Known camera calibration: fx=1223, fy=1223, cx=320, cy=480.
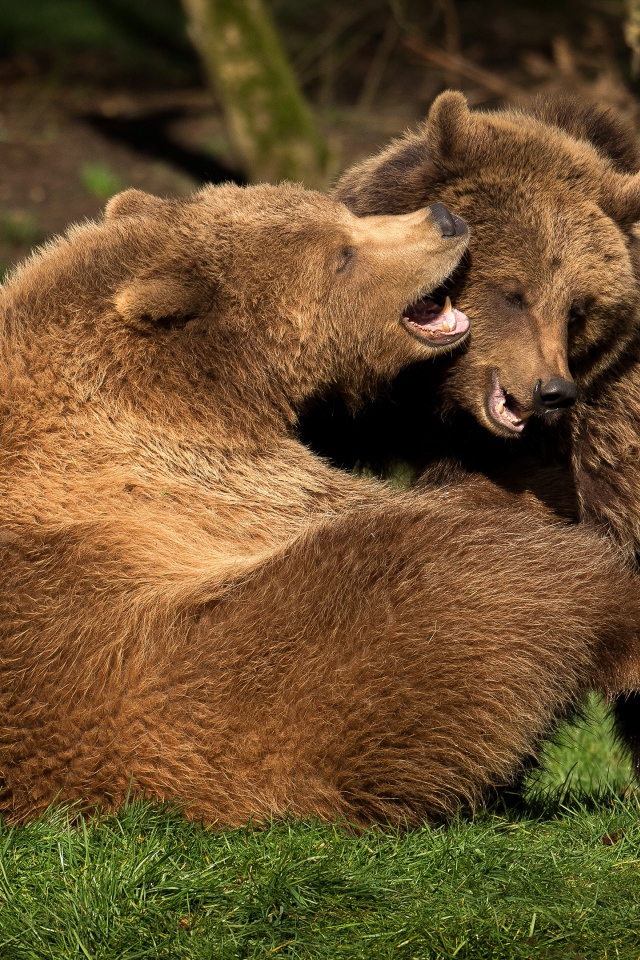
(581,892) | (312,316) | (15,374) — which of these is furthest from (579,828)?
(15,374)

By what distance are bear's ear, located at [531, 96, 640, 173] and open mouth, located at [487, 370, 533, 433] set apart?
1411mm

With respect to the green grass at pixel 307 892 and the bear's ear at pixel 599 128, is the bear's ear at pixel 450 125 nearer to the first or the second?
the bear's ear at pixel 599 128

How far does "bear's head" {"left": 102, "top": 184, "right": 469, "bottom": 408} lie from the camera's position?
475 cm

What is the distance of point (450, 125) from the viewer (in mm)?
5082

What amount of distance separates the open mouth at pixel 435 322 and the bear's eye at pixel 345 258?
306mm

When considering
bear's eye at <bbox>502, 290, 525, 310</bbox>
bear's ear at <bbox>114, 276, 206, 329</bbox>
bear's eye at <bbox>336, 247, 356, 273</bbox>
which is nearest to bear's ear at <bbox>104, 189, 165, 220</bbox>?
bear's ear at <bbox>114, 276, 206, 329</bbox>

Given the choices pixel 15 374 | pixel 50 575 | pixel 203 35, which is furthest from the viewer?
pixel 203 35

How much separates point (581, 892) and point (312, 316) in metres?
2.48

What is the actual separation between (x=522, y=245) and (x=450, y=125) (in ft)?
1.93

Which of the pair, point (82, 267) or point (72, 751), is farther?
point (82, 267)

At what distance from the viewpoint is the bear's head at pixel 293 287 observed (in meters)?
4.75

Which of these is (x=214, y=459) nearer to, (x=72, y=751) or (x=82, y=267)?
(x=82, y=267)

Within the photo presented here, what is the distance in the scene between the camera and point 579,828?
14.0ft

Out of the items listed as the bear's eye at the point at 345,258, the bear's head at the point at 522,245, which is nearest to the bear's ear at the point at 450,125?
the bear's head at the point at 522,245
